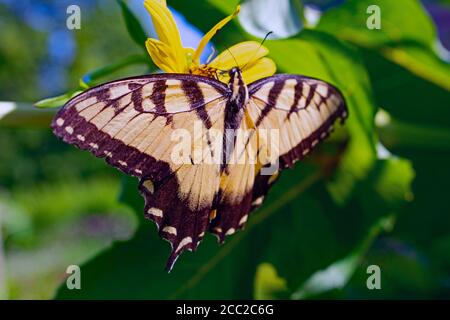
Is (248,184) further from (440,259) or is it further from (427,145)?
(440,259)

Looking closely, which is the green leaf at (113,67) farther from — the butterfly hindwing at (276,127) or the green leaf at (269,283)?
the green leaf at (269,283)

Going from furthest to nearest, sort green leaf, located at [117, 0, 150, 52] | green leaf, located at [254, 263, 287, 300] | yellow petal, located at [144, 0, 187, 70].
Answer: green leaf, located at [254, 263, 287, 300]
green leaf, located at [117, 0, 150, 52]
yellow petal, located at [144, 0, 187, 70]

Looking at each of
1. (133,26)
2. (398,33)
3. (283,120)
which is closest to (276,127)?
(283,120)

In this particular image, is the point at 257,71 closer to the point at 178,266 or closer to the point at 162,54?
the point at 162,54

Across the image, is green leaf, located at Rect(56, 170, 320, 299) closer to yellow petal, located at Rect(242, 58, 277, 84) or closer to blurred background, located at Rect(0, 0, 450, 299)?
blurred background, located at Rect(0, 0, 450, 299)

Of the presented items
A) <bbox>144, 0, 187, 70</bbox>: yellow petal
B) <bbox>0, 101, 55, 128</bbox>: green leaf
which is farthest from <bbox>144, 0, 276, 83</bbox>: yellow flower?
<bbox>0, 101, 55, 128</bbox>: green leaf

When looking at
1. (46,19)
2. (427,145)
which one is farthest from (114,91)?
(46,19)

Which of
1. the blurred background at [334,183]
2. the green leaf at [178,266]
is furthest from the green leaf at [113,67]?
the green leaf at [178,266]

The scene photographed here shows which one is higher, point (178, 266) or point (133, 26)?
point (133, 26)
